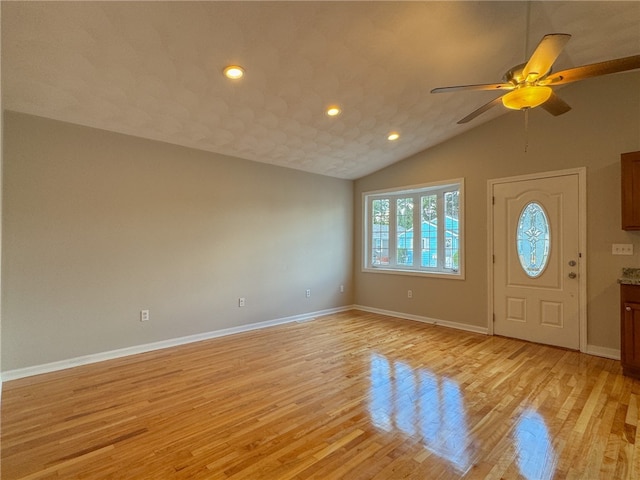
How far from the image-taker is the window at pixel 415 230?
5.00m

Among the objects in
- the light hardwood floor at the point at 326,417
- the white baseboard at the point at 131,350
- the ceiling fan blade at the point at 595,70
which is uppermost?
the ceiling fan blade at the point at 595,70

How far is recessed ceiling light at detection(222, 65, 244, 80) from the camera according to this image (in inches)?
106

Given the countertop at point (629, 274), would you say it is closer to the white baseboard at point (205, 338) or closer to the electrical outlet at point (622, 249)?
the electrical outlet at point (622, 249)

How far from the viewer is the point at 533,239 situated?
13.5ft

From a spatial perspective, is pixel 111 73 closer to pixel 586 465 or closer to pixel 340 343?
pixel 340 343

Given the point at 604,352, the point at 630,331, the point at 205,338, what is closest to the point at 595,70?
the point at 630,331

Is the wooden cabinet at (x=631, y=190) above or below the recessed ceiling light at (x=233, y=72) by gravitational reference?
below

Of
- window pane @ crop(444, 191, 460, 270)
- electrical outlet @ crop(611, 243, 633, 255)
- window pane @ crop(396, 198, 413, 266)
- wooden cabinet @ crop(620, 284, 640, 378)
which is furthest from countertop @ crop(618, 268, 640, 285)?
window pane @ crop(396, 198, 413, 266)

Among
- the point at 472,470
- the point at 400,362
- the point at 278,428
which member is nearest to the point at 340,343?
the point at 400,362

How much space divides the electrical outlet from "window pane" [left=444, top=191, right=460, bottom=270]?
1.79 metres

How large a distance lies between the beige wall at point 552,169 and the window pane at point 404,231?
1.23 feet

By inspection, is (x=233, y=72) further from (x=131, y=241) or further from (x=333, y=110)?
(x=131, y=241)

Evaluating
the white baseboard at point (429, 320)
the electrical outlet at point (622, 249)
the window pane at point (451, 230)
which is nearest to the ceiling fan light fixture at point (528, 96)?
the electrical outlet at point (622, 249)

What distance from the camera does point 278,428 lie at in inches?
86.0
